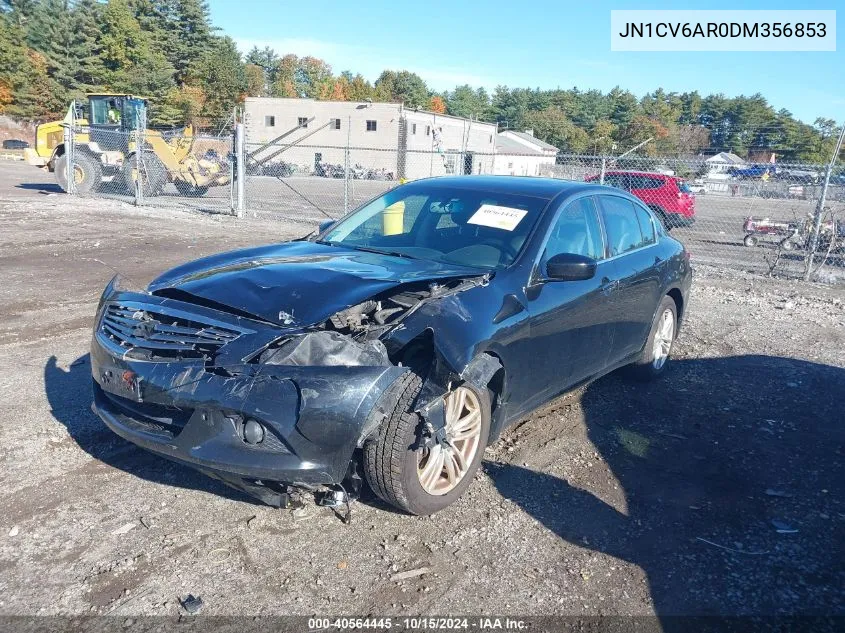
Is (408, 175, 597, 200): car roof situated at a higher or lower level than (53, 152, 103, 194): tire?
higher

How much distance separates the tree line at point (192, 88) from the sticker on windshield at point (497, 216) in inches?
2022

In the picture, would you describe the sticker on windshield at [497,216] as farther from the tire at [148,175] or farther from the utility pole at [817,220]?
the tire at [148,175]

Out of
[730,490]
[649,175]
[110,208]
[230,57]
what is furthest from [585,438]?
[230,57]

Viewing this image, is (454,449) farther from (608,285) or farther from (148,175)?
(148,175)

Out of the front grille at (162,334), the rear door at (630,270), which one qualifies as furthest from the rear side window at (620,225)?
the front grille at (162,334)

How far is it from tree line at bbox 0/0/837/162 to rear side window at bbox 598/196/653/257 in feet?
164

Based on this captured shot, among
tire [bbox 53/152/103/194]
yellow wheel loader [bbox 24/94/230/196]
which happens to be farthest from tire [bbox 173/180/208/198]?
tire [bbox 53/152/103/194]

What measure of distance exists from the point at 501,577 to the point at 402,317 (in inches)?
49.6

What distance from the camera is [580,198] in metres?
4.82

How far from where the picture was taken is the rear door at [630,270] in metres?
5.01

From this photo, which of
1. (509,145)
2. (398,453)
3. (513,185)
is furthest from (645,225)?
(509,145)

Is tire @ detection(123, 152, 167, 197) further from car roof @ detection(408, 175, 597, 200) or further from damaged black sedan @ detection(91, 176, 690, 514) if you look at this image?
damaged black sedan @ detection(91, 176, 690, 514)

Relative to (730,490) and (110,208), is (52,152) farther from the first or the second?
(730,490)

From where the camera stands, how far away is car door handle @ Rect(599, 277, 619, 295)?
4.68 m
